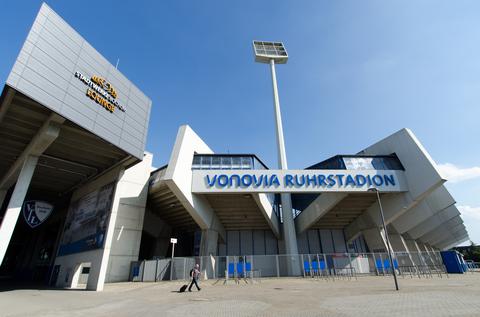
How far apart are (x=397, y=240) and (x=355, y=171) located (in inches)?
583

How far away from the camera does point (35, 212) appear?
787 inches

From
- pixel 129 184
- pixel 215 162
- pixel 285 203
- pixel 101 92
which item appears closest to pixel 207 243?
pixel 215 162

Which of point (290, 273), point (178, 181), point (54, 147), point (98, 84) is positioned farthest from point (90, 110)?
point (290, 273)

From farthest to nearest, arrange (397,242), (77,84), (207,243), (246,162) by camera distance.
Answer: (397,242), (246,162), (207,243), (77,84)

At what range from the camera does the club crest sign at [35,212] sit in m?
19.7

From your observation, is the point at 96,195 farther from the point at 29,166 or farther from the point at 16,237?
the point at 16,237

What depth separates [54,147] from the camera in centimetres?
2052

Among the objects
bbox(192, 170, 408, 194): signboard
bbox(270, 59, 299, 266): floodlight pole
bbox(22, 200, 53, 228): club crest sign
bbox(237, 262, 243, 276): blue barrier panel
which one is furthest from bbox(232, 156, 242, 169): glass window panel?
bbox(22, 200, 53, 228): club crest sign

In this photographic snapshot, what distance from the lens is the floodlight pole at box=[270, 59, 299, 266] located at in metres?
28.5

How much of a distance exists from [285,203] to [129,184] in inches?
713

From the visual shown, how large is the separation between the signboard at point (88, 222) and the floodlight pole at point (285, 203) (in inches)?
733

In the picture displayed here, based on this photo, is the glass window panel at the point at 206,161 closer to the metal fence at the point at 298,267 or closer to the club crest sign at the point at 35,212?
the metal fence at the point at 298,267

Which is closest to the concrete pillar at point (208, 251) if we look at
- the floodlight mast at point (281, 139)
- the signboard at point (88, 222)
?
the floodlight mast at point (281, 139)

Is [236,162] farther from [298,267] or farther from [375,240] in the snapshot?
[375,240]
